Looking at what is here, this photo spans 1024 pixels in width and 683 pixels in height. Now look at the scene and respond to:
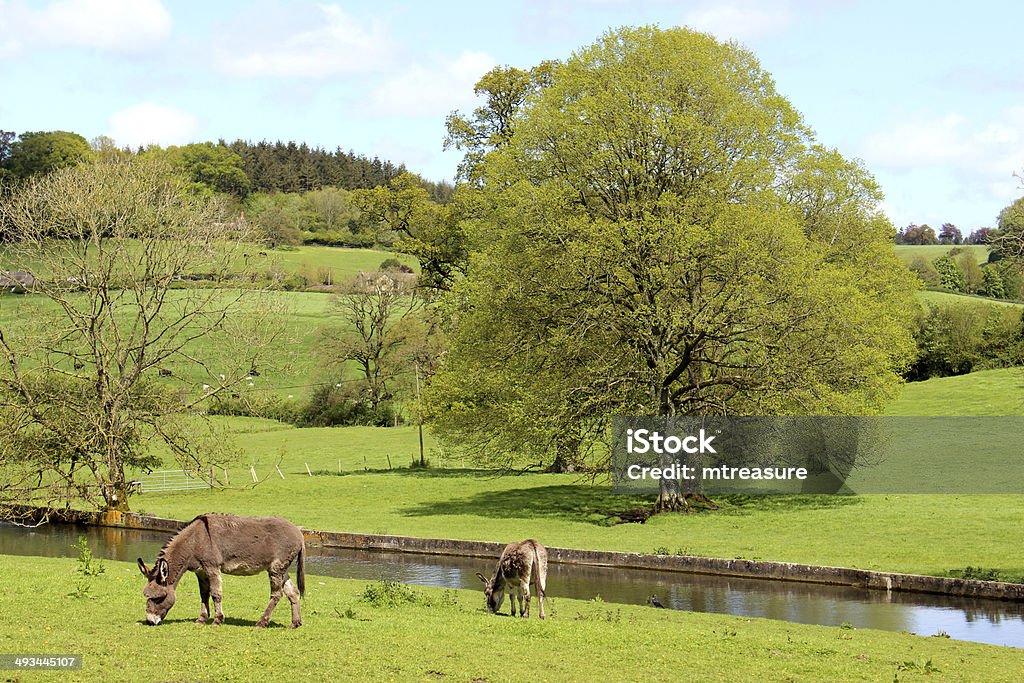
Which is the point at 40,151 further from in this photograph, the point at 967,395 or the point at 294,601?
the point at 294,601

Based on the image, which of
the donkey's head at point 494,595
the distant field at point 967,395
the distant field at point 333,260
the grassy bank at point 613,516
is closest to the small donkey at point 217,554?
the donkey's head at point 494,595

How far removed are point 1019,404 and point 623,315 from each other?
137 ft

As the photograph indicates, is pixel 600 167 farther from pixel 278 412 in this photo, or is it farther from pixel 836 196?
pixel 278 412

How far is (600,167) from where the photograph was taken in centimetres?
4003

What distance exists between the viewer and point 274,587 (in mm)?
15820

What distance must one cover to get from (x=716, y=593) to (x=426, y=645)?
43.0 feet

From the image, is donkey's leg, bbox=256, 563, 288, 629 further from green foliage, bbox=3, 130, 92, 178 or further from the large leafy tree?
green foliage, bbox=3, 130, 92, 178

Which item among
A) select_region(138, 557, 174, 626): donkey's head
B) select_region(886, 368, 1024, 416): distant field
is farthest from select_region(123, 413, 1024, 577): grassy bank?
select_region(886, 368, 1024, 416): distant field

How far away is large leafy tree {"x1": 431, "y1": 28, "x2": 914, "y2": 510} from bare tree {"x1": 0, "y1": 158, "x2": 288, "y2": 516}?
12.5m

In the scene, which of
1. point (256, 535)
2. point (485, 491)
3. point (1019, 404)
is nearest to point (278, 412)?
point (485, 491)

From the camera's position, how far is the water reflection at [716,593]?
22.9 metres

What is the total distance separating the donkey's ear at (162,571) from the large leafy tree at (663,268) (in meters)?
24.0

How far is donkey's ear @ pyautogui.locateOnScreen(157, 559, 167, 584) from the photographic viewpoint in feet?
50.2

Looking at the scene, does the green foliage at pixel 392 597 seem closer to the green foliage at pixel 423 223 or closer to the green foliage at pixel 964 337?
the green foliage at pixel 423 223
